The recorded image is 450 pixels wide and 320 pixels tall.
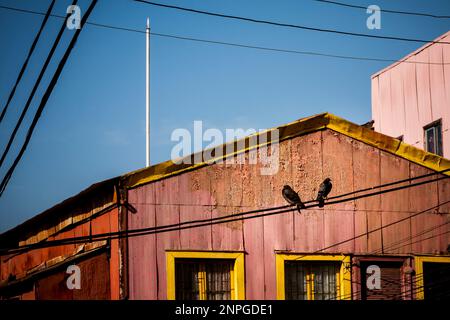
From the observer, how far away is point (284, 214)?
50.4 feet

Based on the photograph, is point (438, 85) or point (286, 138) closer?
point (286, 138)

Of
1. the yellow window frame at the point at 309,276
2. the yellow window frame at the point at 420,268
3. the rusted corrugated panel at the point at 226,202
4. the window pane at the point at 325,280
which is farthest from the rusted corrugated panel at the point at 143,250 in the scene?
the yellow window frame at the point at 420,268

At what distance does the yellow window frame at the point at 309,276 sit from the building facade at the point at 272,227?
2 cm

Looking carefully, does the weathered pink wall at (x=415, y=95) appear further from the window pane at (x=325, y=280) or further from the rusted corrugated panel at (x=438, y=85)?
the window pane at (x=325, y=280)

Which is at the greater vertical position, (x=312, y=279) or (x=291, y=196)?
(x=291, y=196)

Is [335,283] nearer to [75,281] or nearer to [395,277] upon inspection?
[395,277]

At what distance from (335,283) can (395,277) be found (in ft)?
5.12

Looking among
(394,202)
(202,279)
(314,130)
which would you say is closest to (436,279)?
(394,202)

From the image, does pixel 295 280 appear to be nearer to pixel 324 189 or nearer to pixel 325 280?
pixel 325 280

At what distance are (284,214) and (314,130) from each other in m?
2.22

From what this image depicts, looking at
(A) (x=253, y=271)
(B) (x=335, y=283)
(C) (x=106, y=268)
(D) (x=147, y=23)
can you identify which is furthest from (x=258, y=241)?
(D) (x=147, y=23)

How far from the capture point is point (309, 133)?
15953mm

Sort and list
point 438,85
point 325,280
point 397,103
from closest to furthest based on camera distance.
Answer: point 325,280 → point 438,85 → point 397,103

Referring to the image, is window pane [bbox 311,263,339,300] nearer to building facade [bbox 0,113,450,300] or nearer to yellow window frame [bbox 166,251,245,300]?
building facade [bbox 0,113,450,300]
